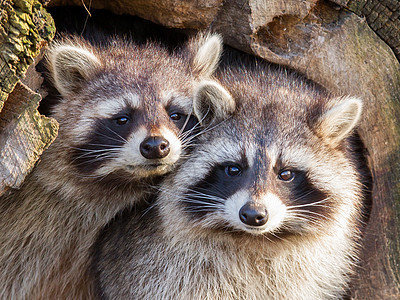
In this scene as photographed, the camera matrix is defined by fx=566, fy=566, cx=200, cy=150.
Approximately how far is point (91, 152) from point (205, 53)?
3.53ft

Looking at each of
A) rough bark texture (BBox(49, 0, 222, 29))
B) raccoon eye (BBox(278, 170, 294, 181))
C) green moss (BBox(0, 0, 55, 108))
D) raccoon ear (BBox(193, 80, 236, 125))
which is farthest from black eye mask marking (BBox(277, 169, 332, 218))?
green moss (BBox(0, 0, 55, 108))

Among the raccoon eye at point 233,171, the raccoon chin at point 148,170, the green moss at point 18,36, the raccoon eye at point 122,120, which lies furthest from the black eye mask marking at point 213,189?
the green moss at point 18,36

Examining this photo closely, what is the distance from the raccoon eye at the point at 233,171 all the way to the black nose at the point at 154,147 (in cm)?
40

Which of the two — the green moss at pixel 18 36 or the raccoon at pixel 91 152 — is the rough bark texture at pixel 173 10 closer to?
the raccoon at pixel 91 152

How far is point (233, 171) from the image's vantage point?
137 inches

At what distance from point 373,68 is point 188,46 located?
1339 mm

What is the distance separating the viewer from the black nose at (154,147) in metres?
3.34

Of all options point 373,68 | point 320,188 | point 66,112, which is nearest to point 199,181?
point 320,188

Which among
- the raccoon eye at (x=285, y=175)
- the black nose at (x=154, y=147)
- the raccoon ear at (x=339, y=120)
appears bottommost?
the black nose at (x=154, y=147)

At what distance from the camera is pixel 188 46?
422 centimetres

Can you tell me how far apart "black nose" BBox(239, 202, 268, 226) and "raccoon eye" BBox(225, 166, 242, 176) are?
13.0 inches

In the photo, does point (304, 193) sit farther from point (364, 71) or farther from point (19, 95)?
point (19, 95)

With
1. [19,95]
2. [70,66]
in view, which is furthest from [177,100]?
[19,95]

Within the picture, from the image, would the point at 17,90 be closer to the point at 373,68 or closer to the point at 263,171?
the point at 263,171
